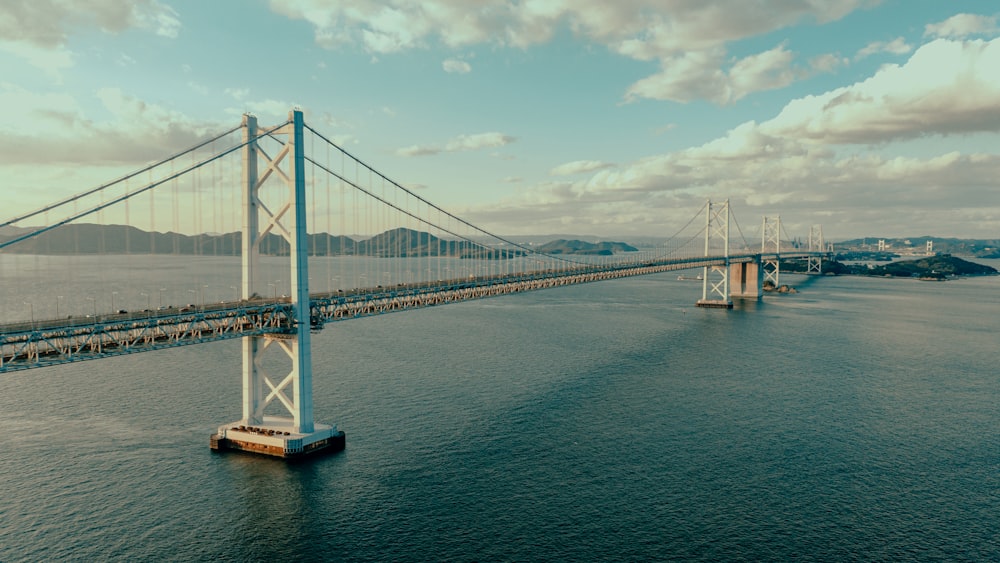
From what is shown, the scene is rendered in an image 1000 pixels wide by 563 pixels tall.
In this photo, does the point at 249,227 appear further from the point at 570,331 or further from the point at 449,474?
the point at 570,331

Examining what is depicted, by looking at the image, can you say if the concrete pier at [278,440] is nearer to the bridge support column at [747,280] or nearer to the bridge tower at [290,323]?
the bridge tower at [290,323]

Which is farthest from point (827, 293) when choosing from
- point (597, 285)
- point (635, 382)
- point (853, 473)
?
point (853, 473)

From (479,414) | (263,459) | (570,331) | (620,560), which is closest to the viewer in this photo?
(620,560)

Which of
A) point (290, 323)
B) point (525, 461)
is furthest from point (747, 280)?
point (290, 323)

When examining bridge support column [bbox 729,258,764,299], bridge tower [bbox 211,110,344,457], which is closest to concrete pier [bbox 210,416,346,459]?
bridge tower [bbox 211,110,344,457]

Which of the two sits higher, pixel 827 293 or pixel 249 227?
pixel 249 227

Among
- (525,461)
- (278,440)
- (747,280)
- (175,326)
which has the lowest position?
(525,461)

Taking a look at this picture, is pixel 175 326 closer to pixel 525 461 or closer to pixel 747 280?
pixel 525 461

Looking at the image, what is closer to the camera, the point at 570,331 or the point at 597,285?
the point at 570,331
